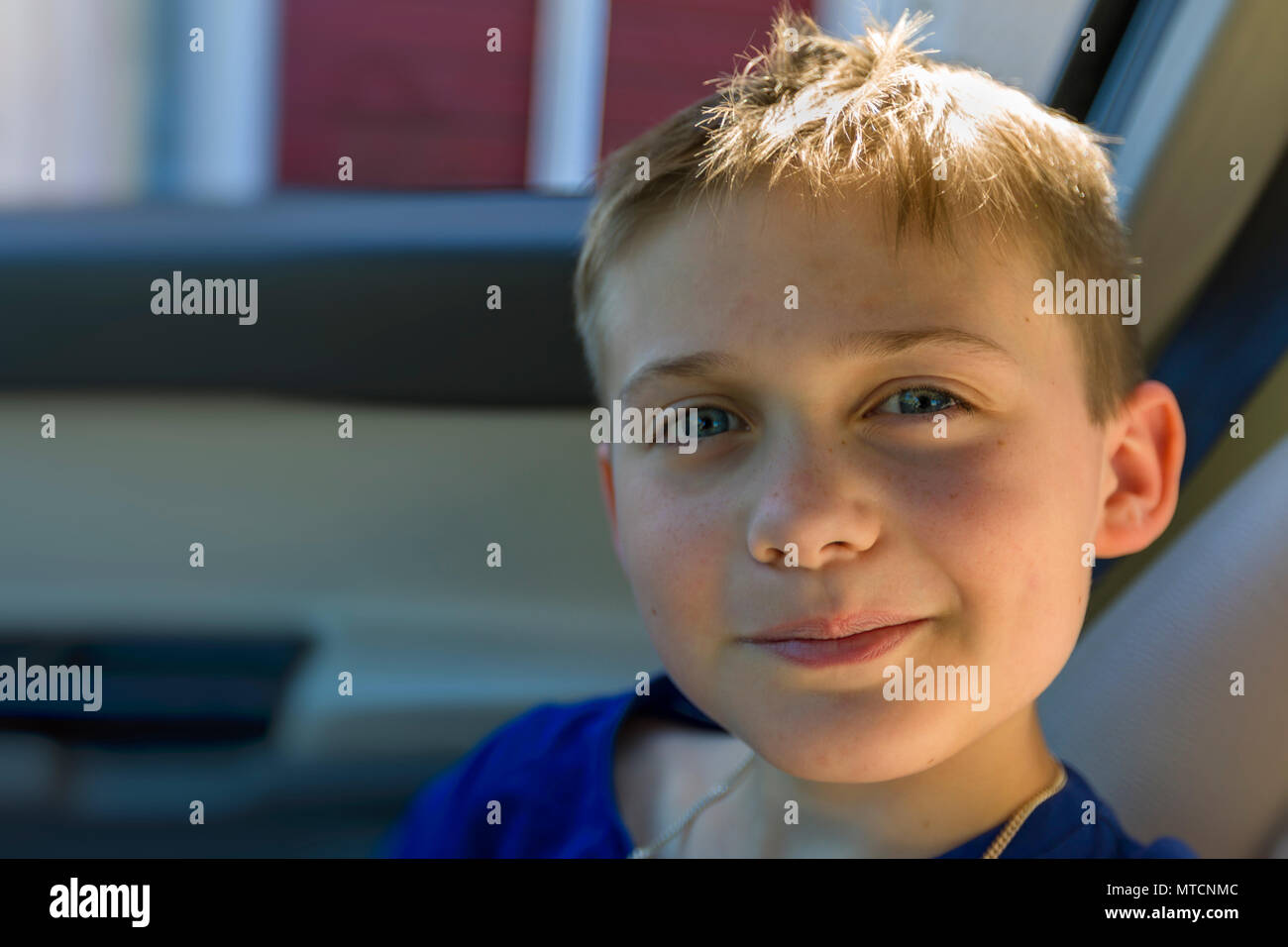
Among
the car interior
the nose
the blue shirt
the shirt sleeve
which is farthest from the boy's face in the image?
the car interior

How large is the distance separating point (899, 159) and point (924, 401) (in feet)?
0.49

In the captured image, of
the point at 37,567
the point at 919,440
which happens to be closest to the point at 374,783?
the point at 37,567

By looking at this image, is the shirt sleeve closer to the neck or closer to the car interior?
the car interior

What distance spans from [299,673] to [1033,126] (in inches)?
34.6

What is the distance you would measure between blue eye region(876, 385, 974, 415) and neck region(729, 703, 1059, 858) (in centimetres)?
22

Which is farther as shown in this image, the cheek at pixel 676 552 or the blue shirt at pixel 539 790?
the blue shirt at pixel 539 790

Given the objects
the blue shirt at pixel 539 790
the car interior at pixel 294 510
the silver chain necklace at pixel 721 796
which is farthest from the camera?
the car interior at pixel 294 510

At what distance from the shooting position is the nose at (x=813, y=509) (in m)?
0.64

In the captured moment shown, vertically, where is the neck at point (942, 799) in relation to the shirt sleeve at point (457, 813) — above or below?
above

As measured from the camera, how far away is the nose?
0.64 metres

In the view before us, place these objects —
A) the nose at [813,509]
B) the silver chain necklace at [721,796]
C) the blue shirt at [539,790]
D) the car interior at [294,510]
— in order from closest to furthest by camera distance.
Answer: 1. the nose at [813,509]
2. the silver chain necklace at [721,796]
3. the blue shirt at [539,790]
4. the car interior at [294,510]

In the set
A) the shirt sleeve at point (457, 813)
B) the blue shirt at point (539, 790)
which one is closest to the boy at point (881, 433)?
the blue shirt at point (539, 790)

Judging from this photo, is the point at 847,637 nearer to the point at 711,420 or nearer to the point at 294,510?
the point at 711,420

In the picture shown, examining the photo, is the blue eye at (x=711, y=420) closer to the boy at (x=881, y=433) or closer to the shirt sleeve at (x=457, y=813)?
the boy at (x=881, y=433)
